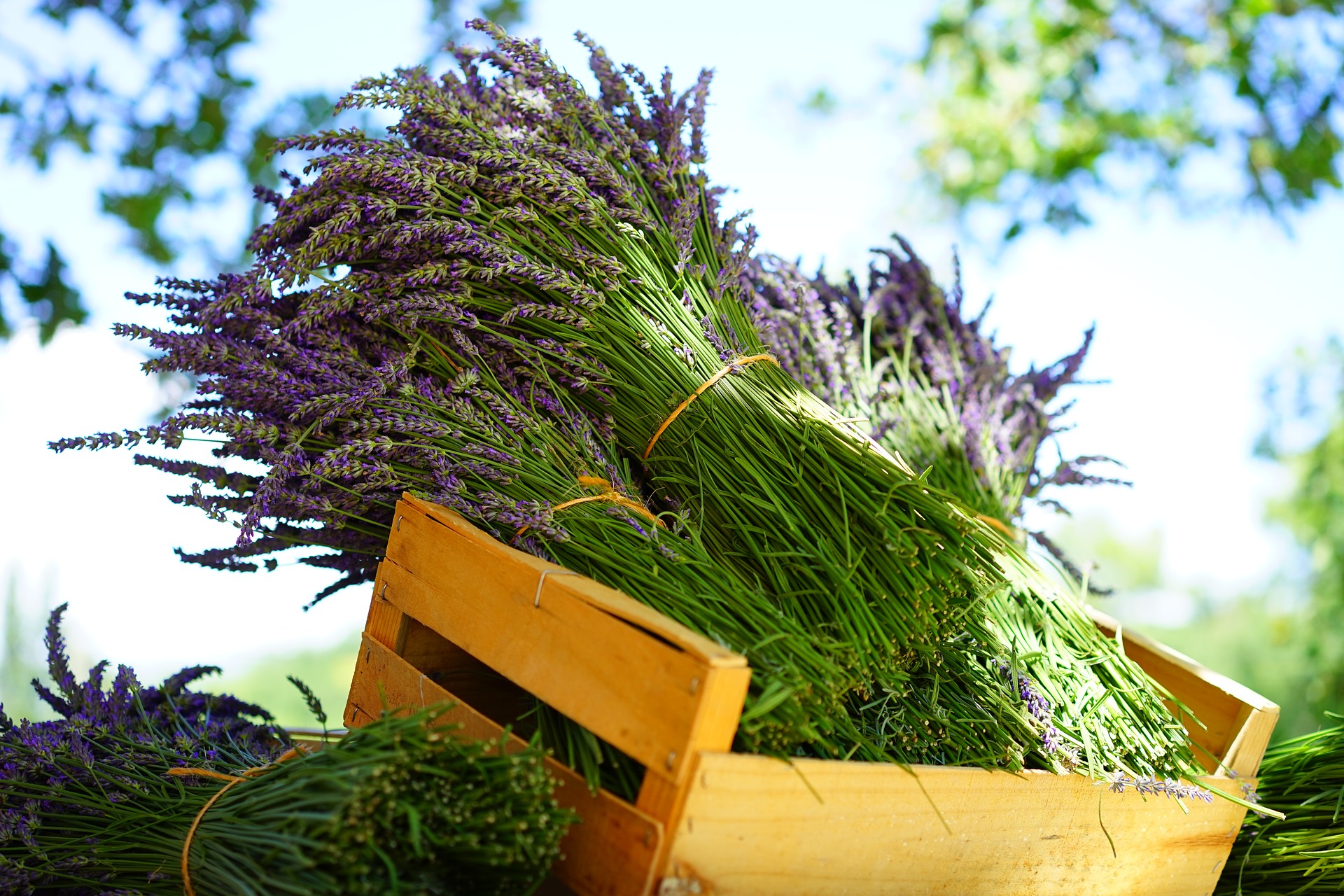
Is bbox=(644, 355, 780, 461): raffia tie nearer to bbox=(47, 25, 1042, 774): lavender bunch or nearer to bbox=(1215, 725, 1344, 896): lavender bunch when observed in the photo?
bbox=(47, 25, 1042, 774): lavender bunch

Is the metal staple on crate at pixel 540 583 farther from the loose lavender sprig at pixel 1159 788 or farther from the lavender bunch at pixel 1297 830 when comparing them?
the lavender bunch at pixel 1297 830

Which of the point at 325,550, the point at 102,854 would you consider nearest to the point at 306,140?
the point at 325,550

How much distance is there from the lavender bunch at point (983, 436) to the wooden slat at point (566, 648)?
0.31 metres

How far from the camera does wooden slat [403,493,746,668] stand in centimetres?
83

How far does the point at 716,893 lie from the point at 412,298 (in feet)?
2.55

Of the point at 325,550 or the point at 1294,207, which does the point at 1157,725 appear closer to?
the point at 325,550

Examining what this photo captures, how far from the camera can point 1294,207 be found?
4105mm

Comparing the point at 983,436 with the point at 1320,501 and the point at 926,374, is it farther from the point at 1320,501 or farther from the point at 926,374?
the point at 1320,501

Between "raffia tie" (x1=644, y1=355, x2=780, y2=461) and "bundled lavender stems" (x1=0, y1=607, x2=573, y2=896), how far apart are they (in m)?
0.45

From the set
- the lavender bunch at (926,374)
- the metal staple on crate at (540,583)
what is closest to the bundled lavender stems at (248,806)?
the metal staple on crate at (540,583)

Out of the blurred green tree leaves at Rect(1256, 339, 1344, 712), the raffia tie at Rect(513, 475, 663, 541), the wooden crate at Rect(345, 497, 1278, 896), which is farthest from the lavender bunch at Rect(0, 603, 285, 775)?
the blurred green tree leaves at Rect(1256, 339, 1344, 712)

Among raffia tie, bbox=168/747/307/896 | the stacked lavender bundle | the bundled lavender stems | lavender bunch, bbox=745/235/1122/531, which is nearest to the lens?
the bundled lavender stems

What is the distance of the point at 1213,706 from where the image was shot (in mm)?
1414

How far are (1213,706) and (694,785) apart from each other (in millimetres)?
1010
